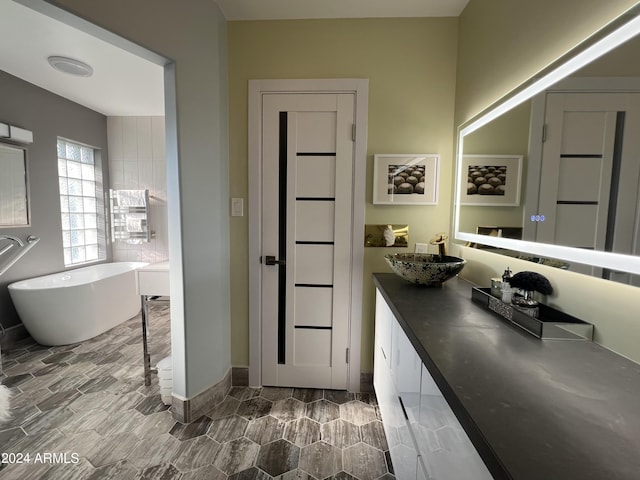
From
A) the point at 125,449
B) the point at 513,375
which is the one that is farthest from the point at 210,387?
the point at 513,375

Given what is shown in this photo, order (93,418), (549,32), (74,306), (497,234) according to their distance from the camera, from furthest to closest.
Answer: (74,306), (93,418), (497,234), (549,32)

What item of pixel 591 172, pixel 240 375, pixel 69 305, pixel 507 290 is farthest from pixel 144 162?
pixel 591 172

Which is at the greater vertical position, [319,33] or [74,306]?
[319,33]

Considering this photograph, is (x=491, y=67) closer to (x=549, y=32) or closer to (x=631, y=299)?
(x=549, y=32)

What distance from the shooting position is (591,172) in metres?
0.85

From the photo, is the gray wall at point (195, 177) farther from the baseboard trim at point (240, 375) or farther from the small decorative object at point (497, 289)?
the small decorative object at point (497, 289)

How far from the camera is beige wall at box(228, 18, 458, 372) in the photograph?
183 cm

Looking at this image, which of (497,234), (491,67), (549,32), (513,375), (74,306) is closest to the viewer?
(513,375)

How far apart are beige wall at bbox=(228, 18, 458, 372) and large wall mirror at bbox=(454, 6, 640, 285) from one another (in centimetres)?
57

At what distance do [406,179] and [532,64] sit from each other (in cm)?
85

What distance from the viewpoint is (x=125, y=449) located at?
5.00ft

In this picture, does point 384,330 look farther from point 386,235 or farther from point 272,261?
point 272,261

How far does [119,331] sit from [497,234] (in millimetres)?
3669

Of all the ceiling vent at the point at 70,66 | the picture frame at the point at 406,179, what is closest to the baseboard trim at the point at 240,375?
the picture frame at the point at 406,179
